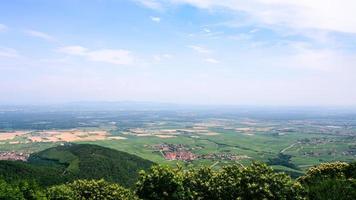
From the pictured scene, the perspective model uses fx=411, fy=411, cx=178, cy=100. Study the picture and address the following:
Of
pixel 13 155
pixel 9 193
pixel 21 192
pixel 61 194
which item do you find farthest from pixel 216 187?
pixel 13 155

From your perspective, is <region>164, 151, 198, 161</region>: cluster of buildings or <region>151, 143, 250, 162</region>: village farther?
<region>151, 143, 250, 162</region>: village

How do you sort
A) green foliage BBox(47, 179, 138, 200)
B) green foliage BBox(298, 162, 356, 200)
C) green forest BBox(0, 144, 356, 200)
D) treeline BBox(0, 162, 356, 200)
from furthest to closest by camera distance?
green foliage BBox(47, 179, 138, 200), green foliage BBox(298, 162, 356, 200), green forest BBox(0, 144, 356, 200), treeline BBox(0, 162, 356, 200)

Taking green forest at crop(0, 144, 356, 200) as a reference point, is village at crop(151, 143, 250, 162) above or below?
below

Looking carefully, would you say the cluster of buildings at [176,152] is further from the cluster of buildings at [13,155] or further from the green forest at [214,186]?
the green forest at [214,186]

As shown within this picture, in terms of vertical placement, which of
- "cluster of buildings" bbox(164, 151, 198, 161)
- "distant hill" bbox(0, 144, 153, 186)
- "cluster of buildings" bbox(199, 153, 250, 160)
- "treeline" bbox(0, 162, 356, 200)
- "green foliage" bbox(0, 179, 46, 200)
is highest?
"treeline" bbox(0, 162, 356, 200)

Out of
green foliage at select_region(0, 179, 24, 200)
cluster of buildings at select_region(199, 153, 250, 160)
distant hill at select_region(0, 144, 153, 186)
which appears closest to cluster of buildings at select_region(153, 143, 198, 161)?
cluster of buildings at select_region(199, 153, 250, 160)

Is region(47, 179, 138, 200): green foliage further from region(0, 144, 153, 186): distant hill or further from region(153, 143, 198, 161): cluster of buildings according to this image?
region(153, 143, 198, 161): cluster of buildings

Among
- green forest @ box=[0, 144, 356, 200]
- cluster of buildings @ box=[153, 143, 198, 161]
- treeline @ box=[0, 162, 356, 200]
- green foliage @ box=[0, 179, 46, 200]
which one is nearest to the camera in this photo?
treeline @ box=[0, 162, 356, 200]

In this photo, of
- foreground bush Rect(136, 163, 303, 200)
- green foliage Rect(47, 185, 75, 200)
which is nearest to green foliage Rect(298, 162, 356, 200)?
foreground bush Rect(136, 163, 303, 200)
